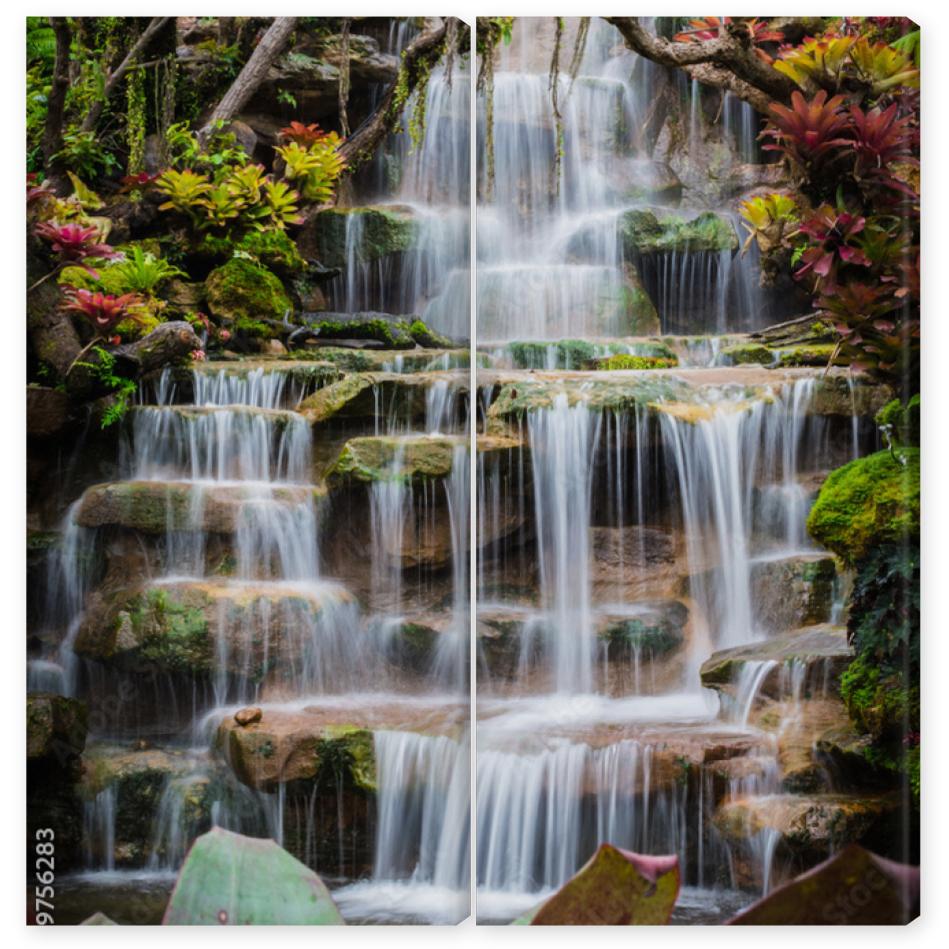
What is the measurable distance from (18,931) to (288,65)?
277 cm

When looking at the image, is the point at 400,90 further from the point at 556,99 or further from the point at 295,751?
the point at 295,751

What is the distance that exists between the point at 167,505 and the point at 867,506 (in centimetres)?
214

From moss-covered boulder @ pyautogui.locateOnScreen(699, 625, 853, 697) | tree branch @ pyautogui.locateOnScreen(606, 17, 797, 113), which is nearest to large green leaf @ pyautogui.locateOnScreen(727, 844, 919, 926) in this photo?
moss-covered boulder @ pyautogui.locateOnScreen(699, 625, 853, 697)

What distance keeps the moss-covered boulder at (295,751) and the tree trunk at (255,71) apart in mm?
1854

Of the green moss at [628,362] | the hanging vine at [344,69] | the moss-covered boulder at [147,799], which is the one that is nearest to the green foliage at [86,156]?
the hanging vine at [344,69]

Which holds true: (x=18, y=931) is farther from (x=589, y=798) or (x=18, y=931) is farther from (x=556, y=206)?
(x=556, y=206)

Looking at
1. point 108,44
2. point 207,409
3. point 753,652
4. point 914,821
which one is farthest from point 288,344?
point 914,821

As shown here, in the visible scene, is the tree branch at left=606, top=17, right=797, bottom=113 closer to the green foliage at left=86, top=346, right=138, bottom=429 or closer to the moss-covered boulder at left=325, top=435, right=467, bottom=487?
the moss-covered boulder at left=325, top=435, right=467, bottom=487

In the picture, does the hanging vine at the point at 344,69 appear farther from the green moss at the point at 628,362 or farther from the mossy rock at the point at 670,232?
the green moss at the point at 628,362

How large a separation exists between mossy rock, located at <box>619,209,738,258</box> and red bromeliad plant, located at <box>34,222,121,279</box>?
164 centimetres

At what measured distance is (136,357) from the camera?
9.05ft

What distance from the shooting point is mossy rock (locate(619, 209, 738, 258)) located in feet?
9.34

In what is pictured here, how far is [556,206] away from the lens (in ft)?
9.28

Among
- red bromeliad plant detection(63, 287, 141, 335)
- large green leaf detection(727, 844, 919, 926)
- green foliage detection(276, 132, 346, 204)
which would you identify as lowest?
large green leaf detection(727, 844, 919, 926)
